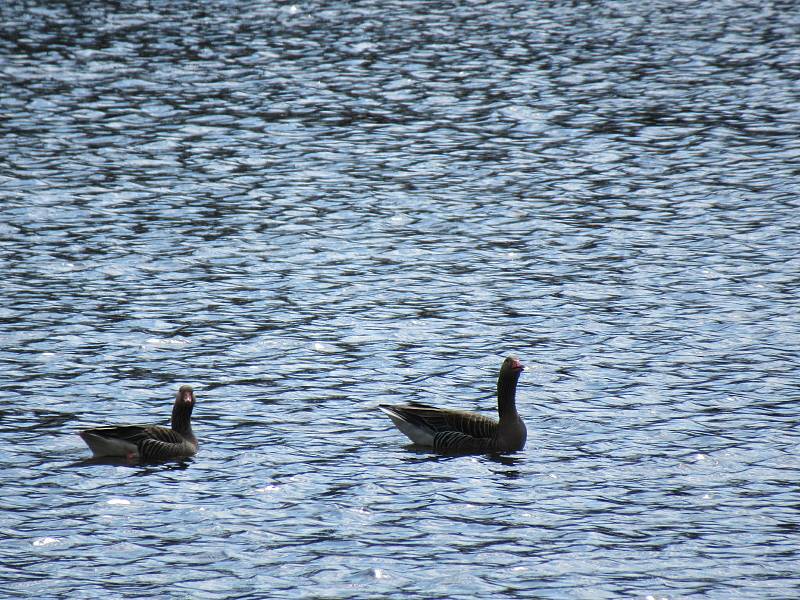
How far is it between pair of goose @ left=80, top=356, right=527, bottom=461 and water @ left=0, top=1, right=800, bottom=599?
0.92 feet

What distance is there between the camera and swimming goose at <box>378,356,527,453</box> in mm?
19719

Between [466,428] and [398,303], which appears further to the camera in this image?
[398,303]

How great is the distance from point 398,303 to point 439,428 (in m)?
7.42

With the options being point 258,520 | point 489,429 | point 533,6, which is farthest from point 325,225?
point 533,6

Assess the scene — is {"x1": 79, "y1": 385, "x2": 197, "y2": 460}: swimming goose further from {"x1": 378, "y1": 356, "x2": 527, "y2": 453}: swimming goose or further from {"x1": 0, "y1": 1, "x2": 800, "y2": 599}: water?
{"x1": 378, "y1": 356, "x2": 527, "y2": 453}: swimming goose

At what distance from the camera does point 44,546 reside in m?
16.5

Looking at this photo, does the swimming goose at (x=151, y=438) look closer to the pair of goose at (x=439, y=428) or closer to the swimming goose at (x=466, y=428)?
the pair of goose at (x=439, y=428)

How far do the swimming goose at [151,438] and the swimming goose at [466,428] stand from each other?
3.01 meters

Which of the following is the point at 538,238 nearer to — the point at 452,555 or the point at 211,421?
the point at 211,421

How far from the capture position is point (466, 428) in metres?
19.7

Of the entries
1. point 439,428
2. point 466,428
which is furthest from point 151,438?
point 466,428

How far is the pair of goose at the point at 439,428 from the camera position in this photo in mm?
19188

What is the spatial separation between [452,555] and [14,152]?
24.7m

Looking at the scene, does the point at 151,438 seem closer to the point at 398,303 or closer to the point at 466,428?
the point at 466,428
